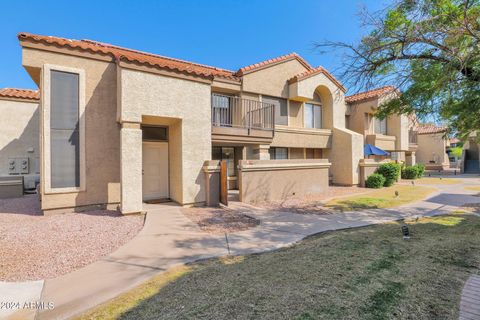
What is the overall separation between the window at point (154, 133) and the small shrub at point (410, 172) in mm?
20712

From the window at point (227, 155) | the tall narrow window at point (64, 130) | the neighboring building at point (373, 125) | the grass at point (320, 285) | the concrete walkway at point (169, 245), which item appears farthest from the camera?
the neighboring building at point (373, 125)

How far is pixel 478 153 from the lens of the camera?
31641 millimetres

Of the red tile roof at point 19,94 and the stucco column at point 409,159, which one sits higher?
the red tile roof at point 19,94

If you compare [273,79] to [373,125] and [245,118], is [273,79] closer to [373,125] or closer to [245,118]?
[245,118]

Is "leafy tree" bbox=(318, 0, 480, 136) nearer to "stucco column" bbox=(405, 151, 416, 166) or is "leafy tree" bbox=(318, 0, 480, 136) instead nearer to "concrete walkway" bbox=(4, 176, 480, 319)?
"concrete walkway" bbox=(4, 176, 480, 319)

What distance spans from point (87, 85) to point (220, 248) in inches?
308

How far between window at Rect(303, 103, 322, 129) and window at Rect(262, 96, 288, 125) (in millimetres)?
1757

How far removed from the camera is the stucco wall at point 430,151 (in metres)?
33.8

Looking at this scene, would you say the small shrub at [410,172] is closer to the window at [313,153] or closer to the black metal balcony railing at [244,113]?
the window at [313,153]

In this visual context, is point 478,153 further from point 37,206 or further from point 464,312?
point 37,206

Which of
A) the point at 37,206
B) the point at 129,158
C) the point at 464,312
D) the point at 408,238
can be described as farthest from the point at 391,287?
the point at 37,206

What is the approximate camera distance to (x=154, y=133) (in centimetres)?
1070

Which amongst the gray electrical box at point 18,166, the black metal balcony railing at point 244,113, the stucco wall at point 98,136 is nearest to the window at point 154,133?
the stucco wall at point 98,136

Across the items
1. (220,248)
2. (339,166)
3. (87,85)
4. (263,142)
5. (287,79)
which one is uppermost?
(287,79)
